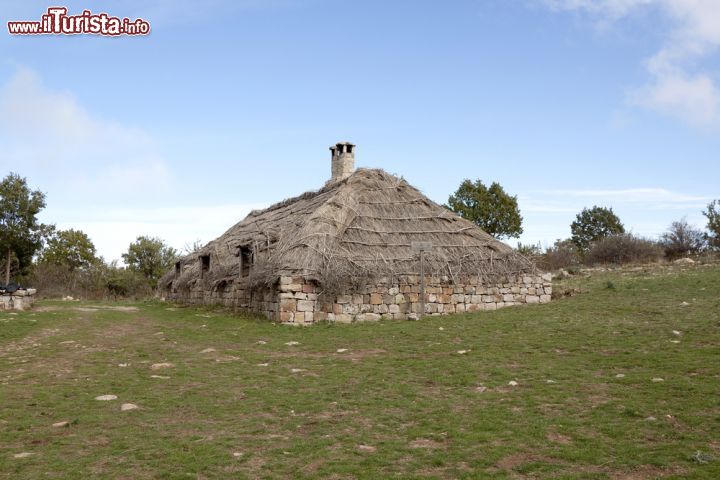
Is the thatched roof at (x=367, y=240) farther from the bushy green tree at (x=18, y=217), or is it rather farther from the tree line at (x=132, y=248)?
the bushy green tree at (x=18, y=217)

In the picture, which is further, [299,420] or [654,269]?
[654,269]

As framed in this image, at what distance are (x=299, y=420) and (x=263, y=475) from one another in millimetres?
2062

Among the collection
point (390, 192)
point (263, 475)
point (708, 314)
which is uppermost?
point (390, 192)

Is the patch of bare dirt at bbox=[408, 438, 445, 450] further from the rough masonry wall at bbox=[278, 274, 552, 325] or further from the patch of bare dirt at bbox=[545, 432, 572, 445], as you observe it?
the rough masonry wall at bbox=[278, 274, 552, 325]

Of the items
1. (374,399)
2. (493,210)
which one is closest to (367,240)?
(374,399)

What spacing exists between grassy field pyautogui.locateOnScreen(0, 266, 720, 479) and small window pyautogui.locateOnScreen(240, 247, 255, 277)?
5.69m

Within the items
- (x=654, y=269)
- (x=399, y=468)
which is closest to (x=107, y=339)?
(x=399, y=468)

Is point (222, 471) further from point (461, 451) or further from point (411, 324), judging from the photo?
point (411, 324)

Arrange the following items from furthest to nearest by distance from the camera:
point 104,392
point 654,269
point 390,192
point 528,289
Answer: point 654,269 → point 390,192 → point 528,289 → point 104,392

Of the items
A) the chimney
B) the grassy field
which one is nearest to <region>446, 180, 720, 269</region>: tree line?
the chimney

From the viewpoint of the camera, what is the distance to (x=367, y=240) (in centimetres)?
2050

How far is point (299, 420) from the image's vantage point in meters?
8.40

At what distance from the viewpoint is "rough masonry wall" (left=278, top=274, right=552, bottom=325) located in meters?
18.5

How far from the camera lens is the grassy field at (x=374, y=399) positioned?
6648 millimetres
